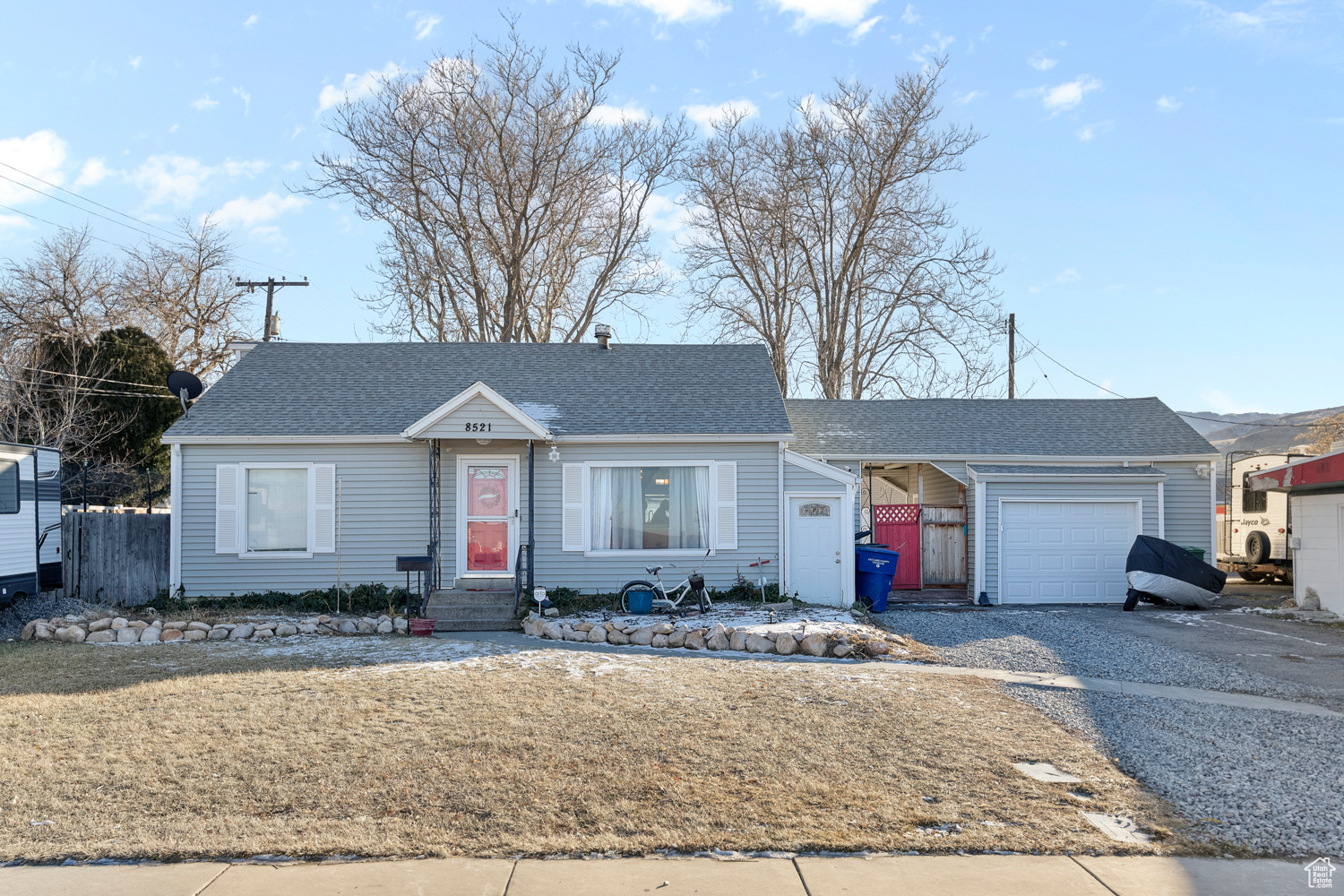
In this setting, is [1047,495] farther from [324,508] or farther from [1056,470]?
[324,508]

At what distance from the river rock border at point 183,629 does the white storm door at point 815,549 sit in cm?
613

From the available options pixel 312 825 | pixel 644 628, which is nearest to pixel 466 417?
pixel 644 628

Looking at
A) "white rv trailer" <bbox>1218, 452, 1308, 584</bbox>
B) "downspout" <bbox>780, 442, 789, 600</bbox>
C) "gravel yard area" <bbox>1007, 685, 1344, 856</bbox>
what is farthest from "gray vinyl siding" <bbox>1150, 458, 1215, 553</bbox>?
"gravel yard area" <bbox>1007, 685, 1344, 856</bbox>

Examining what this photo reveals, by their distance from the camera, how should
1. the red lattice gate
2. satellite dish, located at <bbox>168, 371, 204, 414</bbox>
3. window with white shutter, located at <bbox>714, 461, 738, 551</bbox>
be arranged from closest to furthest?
window with white shutter, located at <bbox>714, 461, 738, 551</bbox>
satellite dish, located at <bbox>168, 371, 204, 414</bbox>
the red lattice gate

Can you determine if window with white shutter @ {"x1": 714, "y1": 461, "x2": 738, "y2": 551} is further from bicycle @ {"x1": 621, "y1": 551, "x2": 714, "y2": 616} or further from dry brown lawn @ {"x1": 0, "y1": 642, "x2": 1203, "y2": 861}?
dry brown lawn @ {"x1": 0, "y1": 642, "x2": 1203, "y2": 861}

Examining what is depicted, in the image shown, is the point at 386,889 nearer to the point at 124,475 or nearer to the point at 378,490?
the point at 378,490

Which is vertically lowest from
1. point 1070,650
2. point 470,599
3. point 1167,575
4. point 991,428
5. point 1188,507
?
point 1070,650

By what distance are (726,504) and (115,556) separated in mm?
9594

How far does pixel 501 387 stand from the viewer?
621 inches

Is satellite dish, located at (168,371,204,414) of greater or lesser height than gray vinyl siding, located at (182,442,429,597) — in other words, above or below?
above

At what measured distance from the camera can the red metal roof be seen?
1359 centimetres

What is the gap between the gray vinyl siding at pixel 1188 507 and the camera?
16.6 meters

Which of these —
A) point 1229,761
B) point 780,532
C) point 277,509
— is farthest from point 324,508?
point 1229,761

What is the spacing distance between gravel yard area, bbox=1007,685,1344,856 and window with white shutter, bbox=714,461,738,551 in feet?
20.4
